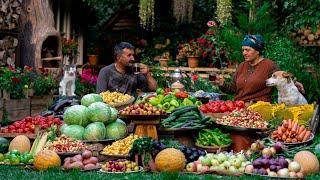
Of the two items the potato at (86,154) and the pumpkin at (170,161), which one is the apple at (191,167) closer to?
the pumpkin at (170,161)

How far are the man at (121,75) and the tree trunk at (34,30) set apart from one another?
5.97 metres

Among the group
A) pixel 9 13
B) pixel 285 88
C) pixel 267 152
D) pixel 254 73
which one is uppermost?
pixel 9 13

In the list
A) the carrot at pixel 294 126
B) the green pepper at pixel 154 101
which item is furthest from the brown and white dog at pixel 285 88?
the green pepper at pixel 154 101

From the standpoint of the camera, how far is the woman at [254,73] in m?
11.8

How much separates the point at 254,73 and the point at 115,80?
2219 mm

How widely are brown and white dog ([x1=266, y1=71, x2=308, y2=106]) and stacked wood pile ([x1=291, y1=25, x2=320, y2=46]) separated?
5.86m

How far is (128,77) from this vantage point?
12438 millimetres

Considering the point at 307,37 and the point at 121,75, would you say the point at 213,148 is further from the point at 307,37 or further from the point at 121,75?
the point at 307,37

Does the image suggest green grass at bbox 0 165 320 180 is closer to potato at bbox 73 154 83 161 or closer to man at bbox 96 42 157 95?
potato at bbox 73 154 83 161

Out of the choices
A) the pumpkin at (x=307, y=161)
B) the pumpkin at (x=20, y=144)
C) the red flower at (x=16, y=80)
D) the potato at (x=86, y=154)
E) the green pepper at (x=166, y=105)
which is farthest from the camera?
the red flower at (x=16, y=80)

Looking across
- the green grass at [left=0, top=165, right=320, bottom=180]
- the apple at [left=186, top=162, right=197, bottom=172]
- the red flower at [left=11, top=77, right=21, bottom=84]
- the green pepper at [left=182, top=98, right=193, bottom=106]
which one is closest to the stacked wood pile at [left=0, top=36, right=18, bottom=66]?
the red flower at [left=11, top=77, right=21, bottom=84]

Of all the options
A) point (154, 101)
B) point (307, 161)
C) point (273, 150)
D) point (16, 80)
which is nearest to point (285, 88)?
point (154, 101)

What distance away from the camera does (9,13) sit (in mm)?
16859

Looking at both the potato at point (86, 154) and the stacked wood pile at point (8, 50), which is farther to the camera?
the stacked wood pile at point (8, 50)
